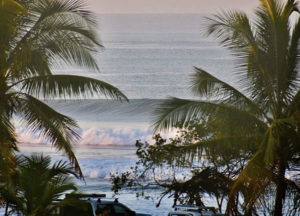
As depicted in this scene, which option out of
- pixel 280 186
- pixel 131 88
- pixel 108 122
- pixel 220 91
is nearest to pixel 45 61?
pixel 220 91

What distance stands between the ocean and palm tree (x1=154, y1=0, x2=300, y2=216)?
1168 mm

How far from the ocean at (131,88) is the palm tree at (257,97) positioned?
1.17 m

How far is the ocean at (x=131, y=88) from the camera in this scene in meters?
51.0

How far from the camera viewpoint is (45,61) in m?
20.5

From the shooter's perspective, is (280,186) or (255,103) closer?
(280,186)

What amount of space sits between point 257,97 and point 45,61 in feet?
16.2

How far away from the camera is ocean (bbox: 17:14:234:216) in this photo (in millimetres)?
51025

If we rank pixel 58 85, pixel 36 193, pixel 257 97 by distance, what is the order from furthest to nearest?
pixel 257 97 < pixel 58 85 < pixel 36 193

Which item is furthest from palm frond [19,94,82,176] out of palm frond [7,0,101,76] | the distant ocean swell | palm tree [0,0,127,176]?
the distant ocean swell

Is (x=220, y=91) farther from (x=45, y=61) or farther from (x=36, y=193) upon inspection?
(x=36, y=193)

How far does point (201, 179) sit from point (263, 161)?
5262 mm

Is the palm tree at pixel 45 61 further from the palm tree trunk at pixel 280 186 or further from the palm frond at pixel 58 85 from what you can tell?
the palm tree trunk at pixel 280 186

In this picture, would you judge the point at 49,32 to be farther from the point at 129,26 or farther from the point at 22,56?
the point at 129,26

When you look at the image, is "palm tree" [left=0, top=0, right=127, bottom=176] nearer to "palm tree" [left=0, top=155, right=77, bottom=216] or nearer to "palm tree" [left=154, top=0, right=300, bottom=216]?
"palm tree" [left=154, top=0, right=300, bottom=216]
